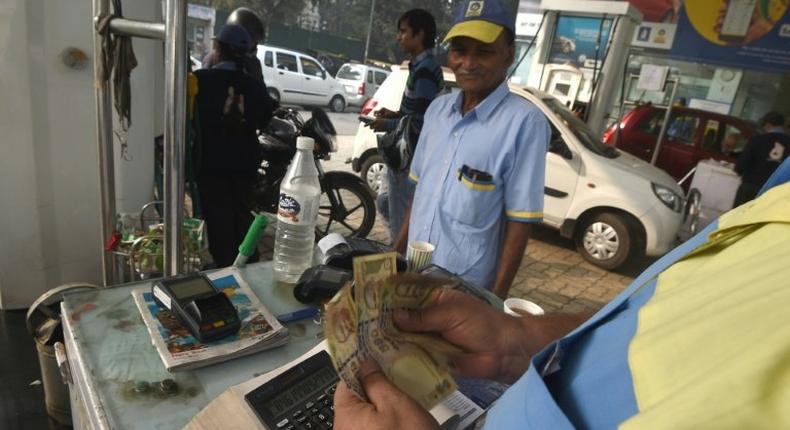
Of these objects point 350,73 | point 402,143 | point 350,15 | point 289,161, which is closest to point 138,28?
point 402,143

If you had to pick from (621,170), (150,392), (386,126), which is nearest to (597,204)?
(621,170)

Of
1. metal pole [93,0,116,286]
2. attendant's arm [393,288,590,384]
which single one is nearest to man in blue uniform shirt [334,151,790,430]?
attendant's arm [393,288,590,384]

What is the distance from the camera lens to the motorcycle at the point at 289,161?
392 cm

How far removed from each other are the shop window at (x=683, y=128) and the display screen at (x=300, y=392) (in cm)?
785

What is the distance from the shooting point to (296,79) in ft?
47.0

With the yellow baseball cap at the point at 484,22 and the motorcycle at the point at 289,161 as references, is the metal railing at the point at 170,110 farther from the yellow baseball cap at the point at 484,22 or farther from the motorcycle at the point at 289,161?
the motorcycle at the point at 289,161

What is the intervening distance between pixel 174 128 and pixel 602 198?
4.26 m

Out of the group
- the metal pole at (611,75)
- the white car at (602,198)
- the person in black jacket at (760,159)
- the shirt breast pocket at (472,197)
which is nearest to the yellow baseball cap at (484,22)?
the shirt breast pocket at (472,197)

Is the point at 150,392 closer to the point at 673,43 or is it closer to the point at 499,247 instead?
the point at 499,247

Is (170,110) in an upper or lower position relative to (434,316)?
upper

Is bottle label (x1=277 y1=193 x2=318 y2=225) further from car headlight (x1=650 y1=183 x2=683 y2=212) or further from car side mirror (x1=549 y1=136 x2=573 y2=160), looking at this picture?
car headlight (x1=650 y1=183 x2=683 y2=212)

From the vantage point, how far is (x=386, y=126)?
3436 mm

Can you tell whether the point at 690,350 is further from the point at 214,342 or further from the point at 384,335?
the point at 214,342

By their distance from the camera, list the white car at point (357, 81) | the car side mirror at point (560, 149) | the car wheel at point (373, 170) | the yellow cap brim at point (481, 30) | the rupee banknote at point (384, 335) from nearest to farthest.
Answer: the rupee banknote at point (384, 335), the yellow cap brim at point (481, 30), the car side mirror at point (560, 149), the car wheel at point (373, 170), the white car at point (357, 81)
